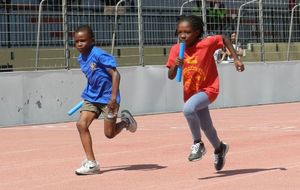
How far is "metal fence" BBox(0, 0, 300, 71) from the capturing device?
17906 millimetres

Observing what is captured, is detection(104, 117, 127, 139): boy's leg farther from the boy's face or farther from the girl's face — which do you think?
the girl's face

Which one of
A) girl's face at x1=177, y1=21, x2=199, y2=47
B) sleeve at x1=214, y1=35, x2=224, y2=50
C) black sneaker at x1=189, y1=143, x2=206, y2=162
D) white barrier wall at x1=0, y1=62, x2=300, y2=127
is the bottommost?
white barrier wall at x1=0, y1=62, x2=300, y2=127

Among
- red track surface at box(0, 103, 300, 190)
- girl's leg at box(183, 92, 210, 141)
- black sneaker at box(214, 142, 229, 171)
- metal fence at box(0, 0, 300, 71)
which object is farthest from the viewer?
metal fence at box(0, 0, 300, 71)

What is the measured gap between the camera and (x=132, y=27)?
20.1 metres

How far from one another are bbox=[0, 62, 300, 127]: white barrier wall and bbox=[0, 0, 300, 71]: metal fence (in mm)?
449

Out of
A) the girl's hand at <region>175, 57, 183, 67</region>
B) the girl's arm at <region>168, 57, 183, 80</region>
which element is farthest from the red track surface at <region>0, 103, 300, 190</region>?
the girl's hand at <region>175, 57, 183, 67</region>

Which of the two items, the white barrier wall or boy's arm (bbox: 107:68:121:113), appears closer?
boy's arm (bbox: 107:68:121:113)

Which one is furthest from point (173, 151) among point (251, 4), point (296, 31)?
point (296, 31)

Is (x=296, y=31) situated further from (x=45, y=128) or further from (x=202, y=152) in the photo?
(x=202, y=152)

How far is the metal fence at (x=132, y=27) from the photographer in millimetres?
17906

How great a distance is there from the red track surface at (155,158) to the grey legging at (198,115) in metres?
0.42

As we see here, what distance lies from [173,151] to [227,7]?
1179 cm

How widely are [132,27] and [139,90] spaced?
159cm

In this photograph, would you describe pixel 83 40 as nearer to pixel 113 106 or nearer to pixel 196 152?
pixel 113 106
